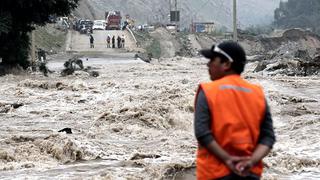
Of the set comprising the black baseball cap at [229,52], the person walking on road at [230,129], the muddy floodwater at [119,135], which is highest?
the black baseball cap at [229,52]

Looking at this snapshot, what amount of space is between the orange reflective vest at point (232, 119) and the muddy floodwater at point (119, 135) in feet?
13.8

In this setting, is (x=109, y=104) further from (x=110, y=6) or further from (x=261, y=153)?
(x=110, y=6)

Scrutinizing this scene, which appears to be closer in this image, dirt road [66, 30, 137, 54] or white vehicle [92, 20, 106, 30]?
dirt road [66, 30, 137, 54]

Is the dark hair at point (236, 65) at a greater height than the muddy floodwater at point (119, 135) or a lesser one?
greater

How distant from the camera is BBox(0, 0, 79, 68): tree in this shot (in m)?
28.8

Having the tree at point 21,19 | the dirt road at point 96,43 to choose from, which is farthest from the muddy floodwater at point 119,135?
the dirt road at point 96,43

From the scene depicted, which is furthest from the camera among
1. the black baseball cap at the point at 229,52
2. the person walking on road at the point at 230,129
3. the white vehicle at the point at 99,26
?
the white vehicle at the point at 99,26

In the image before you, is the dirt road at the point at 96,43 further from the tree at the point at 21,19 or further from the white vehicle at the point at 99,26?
the tree at the point at 21,19

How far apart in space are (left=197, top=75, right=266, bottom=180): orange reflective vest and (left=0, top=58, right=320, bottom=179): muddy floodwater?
4.20 metres

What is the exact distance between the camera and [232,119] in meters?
4.16

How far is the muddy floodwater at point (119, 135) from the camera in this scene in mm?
8984

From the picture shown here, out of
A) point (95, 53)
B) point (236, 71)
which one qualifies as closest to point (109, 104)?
point (236, 71)

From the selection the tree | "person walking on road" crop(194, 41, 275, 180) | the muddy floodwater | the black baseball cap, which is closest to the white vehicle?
the tree

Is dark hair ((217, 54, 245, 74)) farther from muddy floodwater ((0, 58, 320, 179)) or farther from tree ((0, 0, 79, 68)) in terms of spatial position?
tree ((0, 0, 79, 68))
